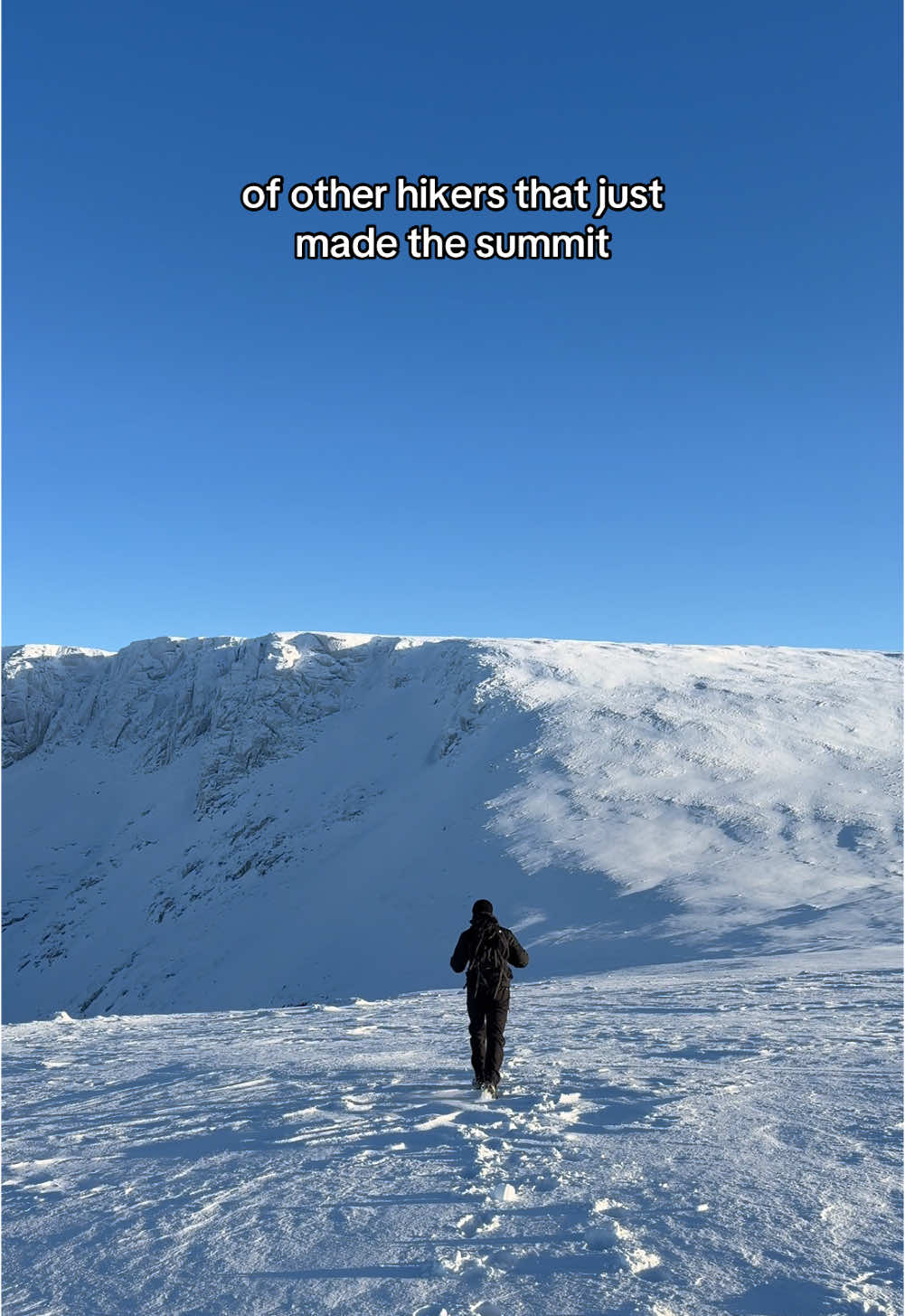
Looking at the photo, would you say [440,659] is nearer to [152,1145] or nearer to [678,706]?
[678,706]

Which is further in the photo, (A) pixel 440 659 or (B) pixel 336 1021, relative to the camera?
(A) pixel 440 659

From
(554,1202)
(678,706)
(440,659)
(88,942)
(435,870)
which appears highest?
(440,659)

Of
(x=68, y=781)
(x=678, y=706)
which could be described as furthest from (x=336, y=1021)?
(x=68, y=781)

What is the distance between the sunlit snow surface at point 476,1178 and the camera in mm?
4344

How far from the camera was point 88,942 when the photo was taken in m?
44.1

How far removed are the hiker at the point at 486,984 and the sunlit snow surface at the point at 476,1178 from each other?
31cm

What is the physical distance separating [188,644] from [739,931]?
2403 inches

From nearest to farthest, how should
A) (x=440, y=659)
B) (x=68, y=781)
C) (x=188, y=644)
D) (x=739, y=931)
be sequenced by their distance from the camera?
(x=739, y=931) < (x=440, y=659) < (x=68, y=781) < (x=188, y=644)

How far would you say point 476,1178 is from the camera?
18.6 feet

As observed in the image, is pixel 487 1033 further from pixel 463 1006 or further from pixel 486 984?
pixel 463 1006

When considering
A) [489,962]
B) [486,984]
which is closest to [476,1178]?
[486,984]

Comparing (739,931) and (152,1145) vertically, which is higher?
(152,1145)

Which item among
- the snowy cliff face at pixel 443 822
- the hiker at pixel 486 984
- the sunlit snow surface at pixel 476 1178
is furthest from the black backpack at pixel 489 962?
the snowy cliff face at pixel 443 822

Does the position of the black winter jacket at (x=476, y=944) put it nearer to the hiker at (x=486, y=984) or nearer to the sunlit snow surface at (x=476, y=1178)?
the hiker at (x=486, y=984)
